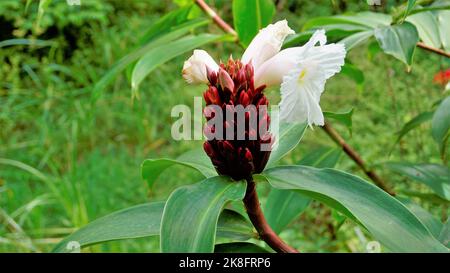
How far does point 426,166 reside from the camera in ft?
4.03

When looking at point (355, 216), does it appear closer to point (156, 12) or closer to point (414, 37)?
point (414, 37)

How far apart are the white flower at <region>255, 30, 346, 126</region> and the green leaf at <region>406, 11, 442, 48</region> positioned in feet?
1.62

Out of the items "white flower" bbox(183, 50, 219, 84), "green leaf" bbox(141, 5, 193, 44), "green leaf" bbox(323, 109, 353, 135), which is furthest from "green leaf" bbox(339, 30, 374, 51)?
"green leaf" bbox(141, 5, 193, 44)

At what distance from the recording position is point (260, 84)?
73cm

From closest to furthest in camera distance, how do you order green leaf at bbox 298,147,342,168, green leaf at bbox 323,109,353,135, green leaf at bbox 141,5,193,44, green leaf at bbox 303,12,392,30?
green leaf at bbox 323,109,353,135 → green leaf at bbox 303,12,392,30 → green leaf at bbox 298,147,342,168 → green leaf at bbox 141,5,193,44

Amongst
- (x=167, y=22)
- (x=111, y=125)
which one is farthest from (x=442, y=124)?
(x=111, y=125)

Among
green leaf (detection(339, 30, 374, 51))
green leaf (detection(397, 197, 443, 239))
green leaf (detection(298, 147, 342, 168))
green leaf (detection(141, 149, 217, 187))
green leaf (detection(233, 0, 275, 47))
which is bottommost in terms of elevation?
green leaf (detection(397, 197, 443, 239))

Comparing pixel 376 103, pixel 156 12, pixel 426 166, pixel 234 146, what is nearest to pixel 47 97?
pixel 156 12

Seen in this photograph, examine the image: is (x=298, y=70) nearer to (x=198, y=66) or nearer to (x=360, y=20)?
(x=198, y=66)

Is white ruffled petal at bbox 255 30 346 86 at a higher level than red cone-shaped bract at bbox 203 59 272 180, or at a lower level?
higher

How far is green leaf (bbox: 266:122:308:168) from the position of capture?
0.81 m

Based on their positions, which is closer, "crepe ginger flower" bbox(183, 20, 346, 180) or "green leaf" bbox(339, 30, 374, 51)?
"crepe ginger flower" bbox(183, 20, 346, 180)

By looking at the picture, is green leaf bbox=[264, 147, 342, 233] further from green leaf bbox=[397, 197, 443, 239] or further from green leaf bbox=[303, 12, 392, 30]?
green leaf bbox=[303, 12, 392, 30]

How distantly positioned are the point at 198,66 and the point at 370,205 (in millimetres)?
278
